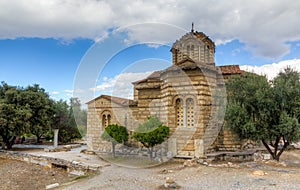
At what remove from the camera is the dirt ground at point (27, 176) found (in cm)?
1310

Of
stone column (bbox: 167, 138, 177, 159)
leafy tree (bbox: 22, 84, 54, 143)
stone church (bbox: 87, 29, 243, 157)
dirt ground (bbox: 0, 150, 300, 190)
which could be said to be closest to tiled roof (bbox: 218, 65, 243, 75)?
stone church (bbox: 87, 29, 243, 157)

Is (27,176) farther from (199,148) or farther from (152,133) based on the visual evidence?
(199,148)

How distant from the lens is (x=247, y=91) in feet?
43.7

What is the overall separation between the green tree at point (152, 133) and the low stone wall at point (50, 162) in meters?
2.83

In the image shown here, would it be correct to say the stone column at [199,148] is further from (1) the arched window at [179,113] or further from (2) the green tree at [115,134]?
Answer: (2) the green tree at [115,134]

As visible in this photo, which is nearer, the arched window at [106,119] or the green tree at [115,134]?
the green tree at [115,134]

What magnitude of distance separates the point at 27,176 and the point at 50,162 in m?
2.46

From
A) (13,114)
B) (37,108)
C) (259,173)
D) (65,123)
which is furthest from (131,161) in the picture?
(65,123)

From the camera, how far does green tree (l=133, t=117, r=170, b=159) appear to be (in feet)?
47.1

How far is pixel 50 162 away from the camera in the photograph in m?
17.2

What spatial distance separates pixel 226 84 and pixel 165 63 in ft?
12.9

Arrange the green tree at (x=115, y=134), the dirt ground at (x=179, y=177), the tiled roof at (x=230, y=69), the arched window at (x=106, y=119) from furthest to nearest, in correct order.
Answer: the arched window at (x=106, y=119) → the tiled roof at (x=230, y=69) → the green tree at (x=115, y=134) → the dirt ground at (x=179, y=177)

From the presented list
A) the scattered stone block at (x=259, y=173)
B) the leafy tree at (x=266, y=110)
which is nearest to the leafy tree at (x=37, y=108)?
the leafy tree at (x=266, y=110)

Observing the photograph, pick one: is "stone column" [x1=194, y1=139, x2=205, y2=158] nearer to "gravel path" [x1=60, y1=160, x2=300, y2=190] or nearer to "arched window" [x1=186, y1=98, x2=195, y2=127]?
"arched window" [x1=186, y1=98, x2=195, y2=127]
